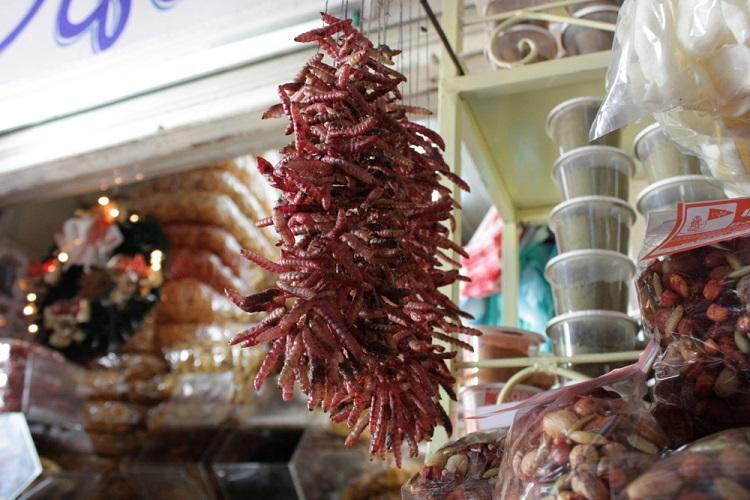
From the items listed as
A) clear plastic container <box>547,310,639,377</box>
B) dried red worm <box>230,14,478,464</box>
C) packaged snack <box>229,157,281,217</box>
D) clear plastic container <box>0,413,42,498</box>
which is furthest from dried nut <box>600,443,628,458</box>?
packaged snack <box>229,157,281,217</box>

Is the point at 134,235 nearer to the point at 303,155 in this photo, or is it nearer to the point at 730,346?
the point at 303,155

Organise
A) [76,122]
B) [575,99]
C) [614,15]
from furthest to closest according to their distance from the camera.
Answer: [76,122]
[614,15]
[575,99]

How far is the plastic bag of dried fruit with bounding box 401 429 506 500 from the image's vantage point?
674 millimetres

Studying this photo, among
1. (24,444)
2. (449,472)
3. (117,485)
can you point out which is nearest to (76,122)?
Result: (24,444)

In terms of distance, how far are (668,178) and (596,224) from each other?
0.12 meters

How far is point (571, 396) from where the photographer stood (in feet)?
1.97

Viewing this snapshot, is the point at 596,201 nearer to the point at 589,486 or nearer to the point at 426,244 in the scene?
the point at 426,244

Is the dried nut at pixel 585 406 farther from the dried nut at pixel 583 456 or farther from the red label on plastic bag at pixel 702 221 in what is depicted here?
the red label on plastic bag at pixel 702 221

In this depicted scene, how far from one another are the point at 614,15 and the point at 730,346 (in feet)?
2.80

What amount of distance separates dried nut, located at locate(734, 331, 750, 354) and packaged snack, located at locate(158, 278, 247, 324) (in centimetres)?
255

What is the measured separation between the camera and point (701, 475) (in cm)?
46

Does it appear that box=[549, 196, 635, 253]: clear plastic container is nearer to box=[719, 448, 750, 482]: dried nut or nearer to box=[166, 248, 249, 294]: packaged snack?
box=[719, 448, 750, 482]: dried nut

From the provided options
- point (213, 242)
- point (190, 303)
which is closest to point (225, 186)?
point (213, 242)

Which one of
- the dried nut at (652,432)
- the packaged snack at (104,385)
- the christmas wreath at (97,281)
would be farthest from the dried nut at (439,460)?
the christmas wreath at (97,281)
